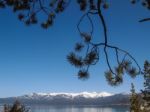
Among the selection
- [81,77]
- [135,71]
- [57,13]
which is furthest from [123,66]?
[57,13]

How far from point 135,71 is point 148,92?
5396 cm

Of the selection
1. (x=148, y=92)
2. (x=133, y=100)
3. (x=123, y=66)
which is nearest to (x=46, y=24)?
(x=123, y=66)

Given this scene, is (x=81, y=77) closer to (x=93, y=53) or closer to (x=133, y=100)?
(x=93, y=53)

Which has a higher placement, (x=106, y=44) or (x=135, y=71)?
(x=106, y=44)

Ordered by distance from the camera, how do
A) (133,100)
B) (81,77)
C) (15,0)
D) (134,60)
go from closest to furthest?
1. (134,60)
2. (81,77)
3. (15,0)
4. (133,100)

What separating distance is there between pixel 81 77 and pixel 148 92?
54222mm

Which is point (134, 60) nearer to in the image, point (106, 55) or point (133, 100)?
point (106, 55)

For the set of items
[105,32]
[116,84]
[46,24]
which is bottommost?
[116,84]

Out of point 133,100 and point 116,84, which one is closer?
point 116,84

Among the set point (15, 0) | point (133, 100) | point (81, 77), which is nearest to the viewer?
point (81, 77)

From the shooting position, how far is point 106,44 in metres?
7.46

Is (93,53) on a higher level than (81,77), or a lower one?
higher

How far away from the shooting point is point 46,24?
354 inches

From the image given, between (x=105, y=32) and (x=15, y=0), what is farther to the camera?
(x=15, y=0)
